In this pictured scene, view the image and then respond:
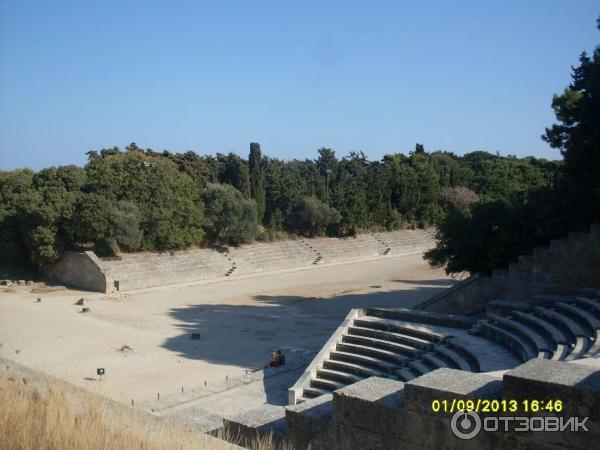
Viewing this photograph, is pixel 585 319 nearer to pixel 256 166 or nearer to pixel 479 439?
pixel 479 439

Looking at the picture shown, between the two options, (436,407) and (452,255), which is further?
(452,255)

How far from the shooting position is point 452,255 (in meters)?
19.2

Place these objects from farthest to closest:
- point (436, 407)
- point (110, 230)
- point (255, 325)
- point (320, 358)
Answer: point (110, 230) → point (255, 325) → point (320, 358) → point (436, 407)

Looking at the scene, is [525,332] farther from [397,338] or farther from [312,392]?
[312,392]

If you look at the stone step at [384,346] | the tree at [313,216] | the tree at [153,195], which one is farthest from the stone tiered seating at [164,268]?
the stone step at [384,346]

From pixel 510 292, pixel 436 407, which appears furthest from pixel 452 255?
pixel 436 407

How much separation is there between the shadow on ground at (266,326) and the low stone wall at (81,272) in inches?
260

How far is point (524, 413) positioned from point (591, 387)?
0.56m

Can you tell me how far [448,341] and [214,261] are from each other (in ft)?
80.6

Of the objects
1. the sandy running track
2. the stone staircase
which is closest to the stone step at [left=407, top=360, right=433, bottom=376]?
the stone staircase

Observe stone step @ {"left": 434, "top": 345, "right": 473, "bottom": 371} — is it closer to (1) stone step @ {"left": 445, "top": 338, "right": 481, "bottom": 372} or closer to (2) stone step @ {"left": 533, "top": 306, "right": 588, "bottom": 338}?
(1) stone step @ {"left": 445, "top": 338, "right": 481, "bottom": 372}

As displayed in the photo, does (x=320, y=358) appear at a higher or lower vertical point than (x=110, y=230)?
lower

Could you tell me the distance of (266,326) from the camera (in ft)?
67.8

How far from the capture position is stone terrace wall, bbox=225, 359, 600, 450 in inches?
161
